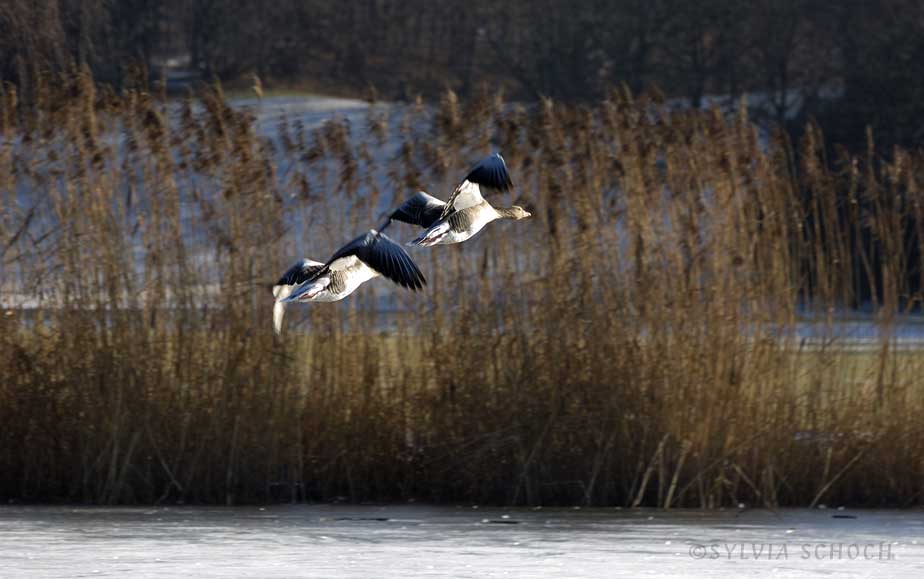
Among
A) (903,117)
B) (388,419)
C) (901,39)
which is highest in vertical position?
(901,39)

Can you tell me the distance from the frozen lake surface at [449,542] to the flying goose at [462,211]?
2.12 metres

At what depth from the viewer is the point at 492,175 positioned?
4.52m

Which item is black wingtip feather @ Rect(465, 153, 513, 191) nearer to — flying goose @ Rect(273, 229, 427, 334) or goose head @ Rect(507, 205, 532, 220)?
goose head @ Rect(507, 205, 532, 220)

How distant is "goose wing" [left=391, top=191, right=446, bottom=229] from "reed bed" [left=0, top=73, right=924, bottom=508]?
11.8 ft

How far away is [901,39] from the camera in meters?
29.9

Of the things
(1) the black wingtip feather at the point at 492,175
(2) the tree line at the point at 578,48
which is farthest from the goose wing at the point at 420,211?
(2) the tree line at the point at 578,48

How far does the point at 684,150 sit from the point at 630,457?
5.36 feet

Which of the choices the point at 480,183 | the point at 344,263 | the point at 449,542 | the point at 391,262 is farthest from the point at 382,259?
the point at 449,542

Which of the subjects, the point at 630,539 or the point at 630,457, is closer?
the point at 630,539

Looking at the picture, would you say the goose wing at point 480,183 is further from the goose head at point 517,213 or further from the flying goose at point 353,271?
the flying goose at point 353,271

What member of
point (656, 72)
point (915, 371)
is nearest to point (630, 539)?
point (915, 371)

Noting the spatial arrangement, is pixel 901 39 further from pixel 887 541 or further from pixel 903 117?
pixel 887 541

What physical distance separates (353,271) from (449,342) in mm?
3871

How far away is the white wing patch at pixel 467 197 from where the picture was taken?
13.8 feet
